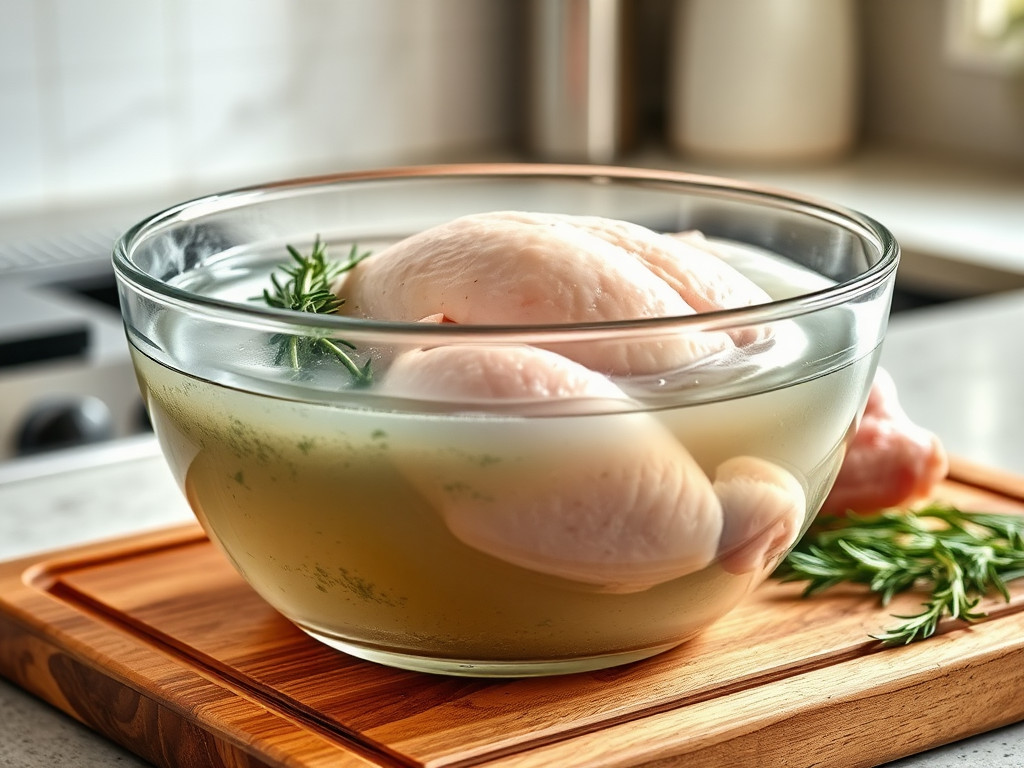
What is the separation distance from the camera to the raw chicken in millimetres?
854

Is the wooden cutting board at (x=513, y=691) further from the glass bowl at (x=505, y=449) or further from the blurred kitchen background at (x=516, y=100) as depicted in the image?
the blurred kitchen background at (x=516, y=100)

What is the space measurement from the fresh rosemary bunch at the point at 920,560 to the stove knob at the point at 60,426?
927mm

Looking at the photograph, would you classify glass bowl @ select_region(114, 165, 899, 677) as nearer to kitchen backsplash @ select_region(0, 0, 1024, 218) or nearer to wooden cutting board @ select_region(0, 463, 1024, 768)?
wooden cutting board @ select_region(0, 463, 1024, 768)

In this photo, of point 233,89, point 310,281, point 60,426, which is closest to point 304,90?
point 233,89

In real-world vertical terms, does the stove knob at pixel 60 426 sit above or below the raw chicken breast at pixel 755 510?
below

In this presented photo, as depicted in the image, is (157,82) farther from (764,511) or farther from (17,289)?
(764,511)

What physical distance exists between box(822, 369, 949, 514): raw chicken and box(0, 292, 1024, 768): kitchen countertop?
181 mm

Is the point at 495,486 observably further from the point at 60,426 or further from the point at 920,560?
the point at 60,426

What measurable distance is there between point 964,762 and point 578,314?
266mm

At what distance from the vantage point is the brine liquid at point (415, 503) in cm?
58

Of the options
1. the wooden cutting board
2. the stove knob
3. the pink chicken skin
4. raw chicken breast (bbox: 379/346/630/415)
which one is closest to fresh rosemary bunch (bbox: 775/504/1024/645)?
the wooden cutting board

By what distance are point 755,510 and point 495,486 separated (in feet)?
0.39

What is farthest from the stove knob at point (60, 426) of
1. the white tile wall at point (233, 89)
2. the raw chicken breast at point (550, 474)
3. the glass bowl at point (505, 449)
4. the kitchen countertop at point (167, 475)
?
the raw chicken breast at point (550, 474)

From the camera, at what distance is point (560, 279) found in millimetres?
626
